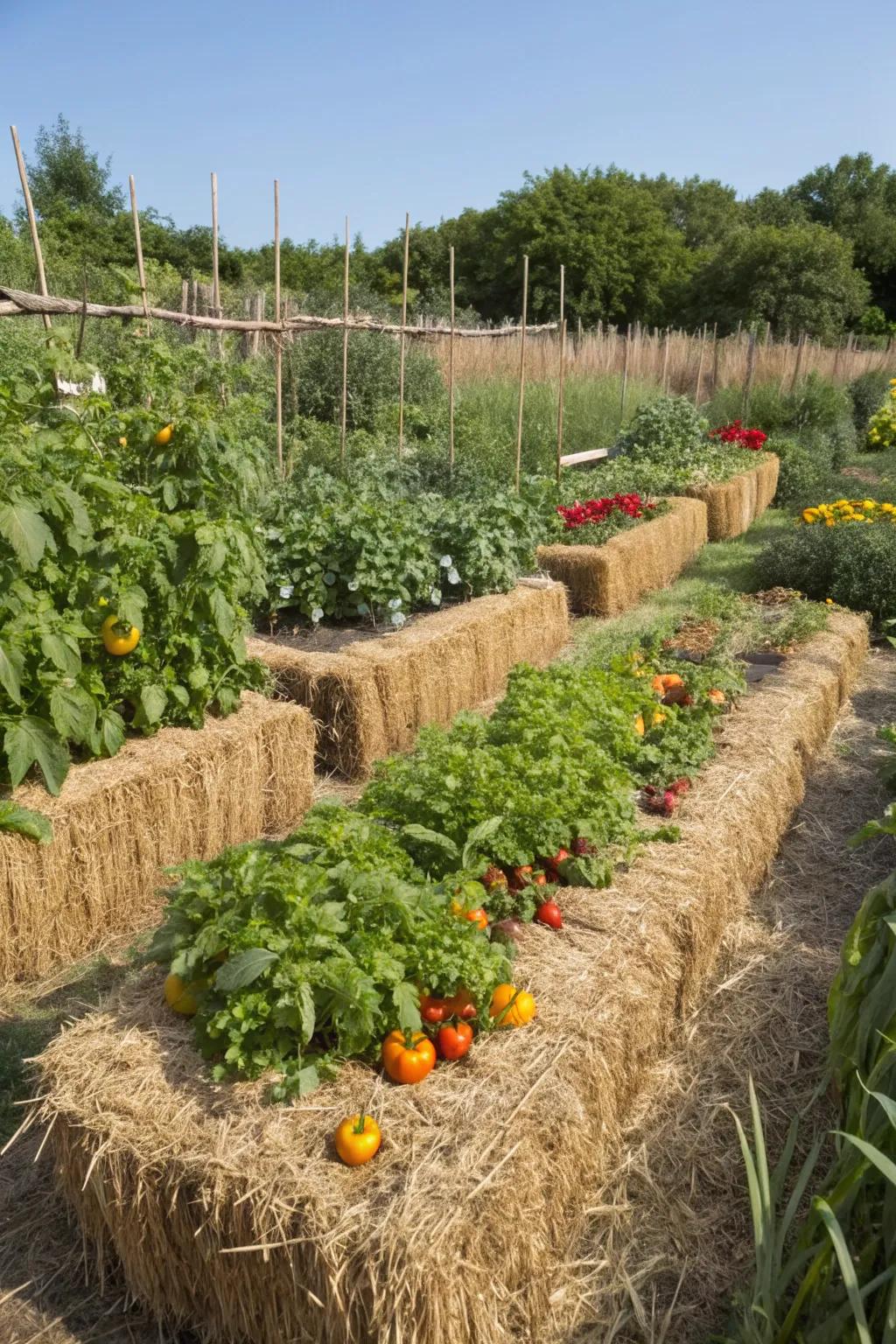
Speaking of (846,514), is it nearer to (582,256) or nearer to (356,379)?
(356,379)

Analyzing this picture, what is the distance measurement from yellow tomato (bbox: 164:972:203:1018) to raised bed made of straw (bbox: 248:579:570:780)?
8.26ft

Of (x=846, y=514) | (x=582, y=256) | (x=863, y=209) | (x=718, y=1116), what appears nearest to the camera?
(x=718, y=1116)

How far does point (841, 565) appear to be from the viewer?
822cm

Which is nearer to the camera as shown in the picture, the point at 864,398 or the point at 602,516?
the point at 602,516

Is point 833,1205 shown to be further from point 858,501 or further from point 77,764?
point 858,501

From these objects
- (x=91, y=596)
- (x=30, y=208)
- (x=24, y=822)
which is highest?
(x=30, y=208)

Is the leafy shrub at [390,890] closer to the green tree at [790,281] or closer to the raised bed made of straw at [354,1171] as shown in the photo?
the raised bed made of straw at [354,1171]

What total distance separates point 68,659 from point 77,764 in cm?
54

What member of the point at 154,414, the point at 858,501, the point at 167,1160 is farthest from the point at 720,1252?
the point at 858,501

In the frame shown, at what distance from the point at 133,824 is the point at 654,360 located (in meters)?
15.2

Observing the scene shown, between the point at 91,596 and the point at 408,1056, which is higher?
the point at 91,596

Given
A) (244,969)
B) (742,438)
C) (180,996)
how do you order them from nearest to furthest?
(244,969)
(180,996)
(742,438)

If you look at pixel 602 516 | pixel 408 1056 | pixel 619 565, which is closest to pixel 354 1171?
pixel 408 1056

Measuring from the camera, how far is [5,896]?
11.3 ft
